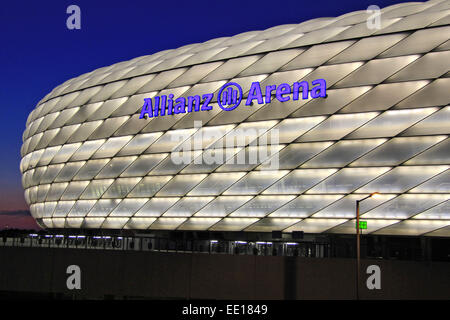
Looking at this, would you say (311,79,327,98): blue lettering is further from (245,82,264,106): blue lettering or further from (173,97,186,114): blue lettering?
(173,97,186,114): blue lettering

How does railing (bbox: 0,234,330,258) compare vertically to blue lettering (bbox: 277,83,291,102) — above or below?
below

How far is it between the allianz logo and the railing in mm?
7721

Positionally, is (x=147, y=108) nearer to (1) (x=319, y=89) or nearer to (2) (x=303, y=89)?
(2) (x=303, y=89)

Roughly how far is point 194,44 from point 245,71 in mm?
8608

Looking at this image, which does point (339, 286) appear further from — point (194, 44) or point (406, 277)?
point (194, 44)

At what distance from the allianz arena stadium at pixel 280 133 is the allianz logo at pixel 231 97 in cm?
7

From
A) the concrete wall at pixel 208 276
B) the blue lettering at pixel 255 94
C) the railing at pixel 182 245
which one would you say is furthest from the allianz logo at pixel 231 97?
the concrete wall at pixel 208 276

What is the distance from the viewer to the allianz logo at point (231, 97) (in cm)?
3080

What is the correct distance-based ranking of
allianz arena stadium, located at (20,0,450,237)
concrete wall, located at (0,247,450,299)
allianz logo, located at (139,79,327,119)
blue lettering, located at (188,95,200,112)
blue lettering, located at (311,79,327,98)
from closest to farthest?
concrete wall, located at (0,247,450,299) < allianz arena stadium, located at (20,0,450,237) < blue lettering, located at (311,79,327,98) < allianz logo, located at (139,79,327,119) < blue lettering, located at (188,95,200,112)

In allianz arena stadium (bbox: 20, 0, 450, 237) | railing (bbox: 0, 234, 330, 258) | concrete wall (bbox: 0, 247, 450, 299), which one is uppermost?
allianz arena stadium (bbox: 20, 0, 450, 237)

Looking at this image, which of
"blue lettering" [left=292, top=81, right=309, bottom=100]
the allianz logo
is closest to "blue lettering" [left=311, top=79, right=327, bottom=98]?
the allianz logo

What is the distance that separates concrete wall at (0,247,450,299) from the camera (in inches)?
957

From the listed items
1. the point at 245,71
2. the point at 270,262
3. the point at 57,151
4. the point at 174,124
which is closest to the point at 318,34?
the point at 245,71

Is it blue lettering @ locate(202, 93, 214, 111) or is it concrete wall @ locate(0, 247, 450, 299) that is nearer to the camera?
concrete wall @ locate(0, 247, 450, 299)
